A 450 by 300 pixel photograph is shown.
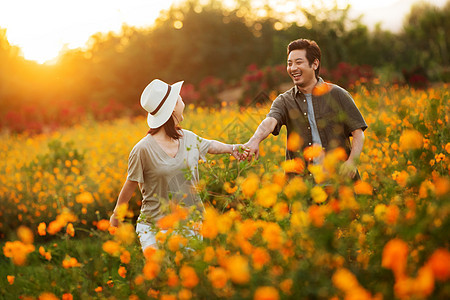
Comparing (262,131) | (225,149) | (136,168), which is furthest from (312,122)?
(136,168)

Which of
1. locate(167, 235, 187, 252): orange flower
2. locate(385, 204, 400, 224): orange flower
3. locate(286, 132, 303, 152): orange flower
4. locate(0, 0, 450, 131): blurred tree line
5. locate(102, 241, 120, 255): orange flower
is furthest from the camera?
locate(0, 0, 450, 131): blurred tree line

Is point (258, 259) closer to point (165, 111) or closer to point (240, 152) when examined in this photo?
point (240, 152)

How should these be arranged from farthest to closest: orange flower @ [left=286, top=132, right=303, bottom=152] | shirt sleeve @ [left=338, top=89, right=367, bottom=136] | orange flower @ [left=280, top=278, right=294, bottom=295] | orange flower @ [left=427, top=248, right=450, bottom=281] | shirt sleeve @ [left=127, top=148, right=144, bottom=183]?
shirt sleeve @ [left=338, top=89, right=367, bottom=136] → shirt sleeve @ [left=127, top=148, right=144, bottom=183] → orange flower @ [left=286, top=132, right=303, bottom=152] → orange flower @ [left=280, top=278, right=294, bottom=295] → orange flower @ [left=427, top=248, right=450, bottom=281]

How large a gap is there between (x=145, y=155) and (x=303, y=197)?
4.81 feet

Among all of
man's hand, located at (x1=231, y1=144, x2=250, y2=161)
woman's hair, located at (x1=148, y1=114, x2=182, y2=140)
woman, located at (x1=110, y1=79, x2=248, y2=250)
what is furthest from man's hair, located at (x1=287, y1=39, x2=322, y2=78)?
woman's hair, located at (x1=148, y1=114, x2=182, y2=140)

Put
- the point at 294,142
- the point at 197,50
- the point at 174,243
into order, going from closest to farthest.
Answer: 1. the point at 174,243
2. the point at 294,142
3. the point at 197,50

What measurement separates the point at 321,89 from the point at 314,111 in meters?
0.16

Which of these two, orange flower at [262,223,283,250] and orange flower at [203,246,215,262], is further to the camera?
orange flower at [203,246,215,262]

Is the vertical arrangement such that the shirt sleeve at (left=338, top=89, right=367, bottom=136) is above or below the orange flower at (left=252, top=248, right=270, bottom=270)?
above

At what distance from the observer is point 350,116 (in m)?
3.07

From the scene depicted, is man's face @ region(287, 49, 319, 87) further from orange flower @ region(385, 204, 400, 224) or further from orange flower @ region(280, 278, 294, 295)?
orange flower @ region(280, 278, 294, 295)

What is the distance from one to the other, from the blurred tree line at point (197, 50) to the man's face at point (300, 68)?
17171 millimetres

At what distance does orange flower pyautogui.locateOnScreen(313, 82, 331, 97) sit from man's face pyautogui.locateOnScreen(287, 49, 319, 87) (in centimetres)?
9

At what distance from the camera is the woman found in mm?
2945
